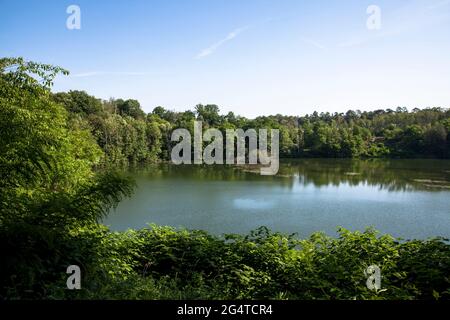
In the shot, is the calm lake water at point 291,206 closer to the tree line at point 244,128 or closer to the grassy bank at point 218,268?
the grassy bank at point 218,268

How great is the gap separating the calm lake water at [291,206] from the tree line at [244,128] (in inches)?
695

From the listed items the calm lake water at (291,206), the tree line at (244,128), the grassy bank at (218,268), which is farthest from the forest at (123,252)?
the tree line at (244,128)

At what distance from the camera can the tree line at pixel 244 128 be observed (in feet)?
146

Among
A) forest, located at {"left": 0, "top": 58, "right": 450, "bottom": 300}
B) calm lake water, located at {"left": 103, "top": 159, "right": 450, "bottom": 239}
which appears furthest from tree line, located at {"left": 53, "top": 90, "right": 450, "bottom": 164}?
forest, located at {"left": 0, "top": 58, "right": 450, "bottom": 300}

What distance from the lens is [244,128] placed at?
209ft

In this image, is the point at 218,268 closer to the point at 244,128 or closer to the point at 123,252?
the point at 123,252

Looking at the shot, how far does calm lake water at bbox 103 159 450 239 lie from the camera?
14852 mm

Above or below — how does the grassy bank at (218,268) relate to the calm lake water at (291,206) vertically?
above

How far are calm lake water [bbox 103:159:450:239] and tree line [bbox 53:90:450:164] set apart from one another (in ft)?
57.9

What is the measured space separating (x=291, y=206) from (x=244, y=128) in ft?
149

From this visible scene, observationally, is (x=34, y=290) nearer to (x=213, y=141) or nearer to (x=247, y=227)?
(x=247, y=227)

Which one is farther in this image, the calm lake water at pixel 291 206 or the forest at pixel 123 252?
the calm lake water at pixel 291 206

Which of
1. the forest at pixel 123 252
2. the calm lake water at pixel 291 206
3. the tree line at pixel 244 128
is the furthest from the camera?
the tree line at pixel 244 128
